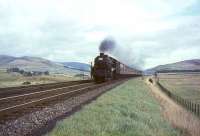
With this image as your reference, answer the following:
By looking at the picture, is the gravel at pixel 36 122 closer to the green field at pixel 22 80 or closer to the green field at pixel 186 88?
the green field at pixel 22 80

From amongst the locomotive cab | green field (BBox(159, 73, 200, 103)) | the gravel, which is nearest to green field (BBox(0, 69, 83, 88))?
the locomotive cab

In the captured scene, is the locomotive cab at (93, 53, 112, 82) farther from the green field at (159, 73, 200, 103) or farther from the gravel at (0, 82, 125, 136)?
the gravel at (0, 82, 125, 136)

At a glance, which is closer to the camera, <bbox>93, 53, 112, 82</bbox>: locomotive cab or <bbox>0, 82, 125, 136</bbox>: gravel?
<bbox>0, 82, 125, 136</bbox>: gravel

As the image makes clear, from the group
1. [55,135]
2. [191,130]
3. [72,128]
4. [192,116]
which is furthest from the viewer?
[192,116]

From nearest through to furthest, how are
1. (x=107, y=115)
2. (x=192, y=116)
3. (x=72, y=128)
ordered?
(x=72, y=128) → (x=107, y=115) → (x=192, y=116)

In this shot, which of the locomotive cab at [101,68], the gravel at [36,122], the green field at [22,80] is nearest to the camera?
the gravel at [36,122]

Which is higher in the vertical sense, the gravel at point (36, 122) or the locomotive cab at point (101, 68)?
the locomotive cab at point (101, 68)

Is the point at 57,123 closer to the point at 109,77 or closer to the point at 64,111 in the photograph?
the point at 64,111

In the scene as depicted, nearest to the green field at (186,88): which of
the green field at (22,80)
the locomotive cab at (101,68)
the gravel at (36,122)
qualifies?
the locomotive cab at (101,68)

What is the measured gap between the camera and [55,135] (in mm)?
12859

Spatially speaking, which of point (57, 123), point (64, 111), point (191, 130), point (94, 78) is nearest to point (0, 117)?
point (57, 123)

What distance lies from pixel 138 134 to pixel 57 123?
10.0 feet

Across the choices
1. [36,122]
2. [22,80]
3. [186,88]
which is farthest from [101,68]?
[186,88]

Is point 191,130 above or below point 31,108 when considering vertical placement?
below
